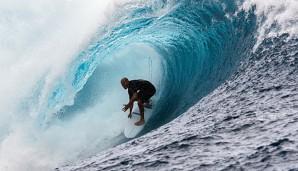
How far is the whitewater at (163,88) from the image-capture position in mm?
A: 3643

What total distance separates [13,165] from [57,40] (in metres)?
4.23

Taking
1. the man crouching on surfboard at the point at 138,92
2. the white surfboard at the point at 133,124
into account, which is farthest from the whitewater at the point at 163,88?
the man crouching on surfboard at the point at 138,92

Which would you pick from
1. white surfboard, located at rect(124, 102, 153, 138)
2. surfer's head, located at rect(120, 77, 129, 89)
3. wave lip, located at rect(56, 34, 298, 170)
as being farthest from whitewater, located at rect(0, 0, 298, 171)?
surfer's head, located at rect(120, 77, 129, 89)

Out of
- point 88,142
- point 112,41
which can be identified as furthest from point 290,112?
point 112,41

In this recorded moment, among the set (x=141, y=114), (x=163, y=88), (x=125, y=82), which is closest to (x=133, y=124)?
(x=141, y=114)

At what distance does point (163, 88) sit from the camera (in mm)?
8445

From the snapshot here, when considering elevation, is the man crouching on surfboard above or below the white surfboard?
above

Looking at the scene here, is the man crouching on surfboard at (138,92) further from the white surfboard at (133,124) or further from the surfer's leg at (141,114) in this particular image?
the white surfboard at (133,124)

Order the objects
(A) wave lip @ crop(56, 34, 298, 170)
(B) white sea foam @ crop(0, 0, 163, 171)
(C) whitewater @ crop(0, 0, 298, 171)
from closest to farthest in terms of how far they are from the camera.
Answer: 1. (A) wave lip @ crop(56, 34, 298, 170)
2. (C) whitewater @ crop(0, 0, 298, 171)
3. (B) white sea foam @ crop(0, 0, 163, 171)

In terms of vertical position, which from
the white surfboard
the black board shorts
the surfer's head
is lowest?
the white surfboard

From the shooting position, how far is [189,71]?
8.28 meters

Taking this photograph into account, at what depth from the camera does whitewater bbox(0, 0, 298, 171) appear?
3.64 metres

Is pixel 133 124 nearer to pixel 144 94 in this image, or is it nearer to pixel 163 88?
pixel 144 94

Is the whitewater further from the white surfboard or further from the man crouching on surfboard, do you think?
the man crouching on surfboard
